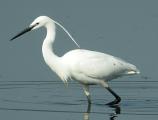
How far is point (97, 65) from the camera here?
15.3m

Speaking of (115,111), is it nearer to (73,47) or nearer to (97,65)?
(97,65)

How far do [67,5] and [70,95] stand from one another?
6.09 m

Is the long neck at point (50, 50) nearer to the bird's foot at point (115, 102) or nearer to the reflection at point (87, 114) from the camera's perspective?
the reflection at point (87, 114)

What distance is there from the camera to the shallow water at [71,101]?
13828 mm

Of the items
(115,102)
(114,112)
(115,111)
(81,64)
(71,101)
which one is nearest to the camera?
(114,112)

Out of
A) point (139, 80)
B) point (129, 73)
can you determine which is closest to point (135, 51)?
point (139, 80)

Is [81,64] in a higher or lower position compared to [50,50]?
lower

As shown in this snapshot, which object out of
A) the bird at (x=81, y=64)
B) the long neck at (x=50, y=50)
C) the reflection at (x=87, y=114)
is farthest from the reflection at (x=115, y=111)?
the long neck at (x=50, y=50)

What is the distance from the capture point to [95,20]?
20.7 m

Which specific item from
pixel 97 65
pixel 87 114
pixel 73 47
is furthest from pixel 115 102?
pixel 73 47

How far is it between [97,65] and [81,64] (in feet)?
1.40

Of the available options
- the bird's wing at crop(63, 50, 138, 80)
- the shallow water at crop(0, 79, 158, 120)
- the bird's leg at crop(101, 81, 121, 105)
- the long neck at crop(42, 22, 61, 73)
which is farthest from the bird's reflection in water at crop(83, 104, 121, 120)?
the long neck at crop(42, 22, 61, 73)

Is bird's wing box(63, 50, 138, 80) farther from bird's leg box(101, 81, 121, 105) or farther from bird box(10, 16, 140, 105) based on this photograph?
bird's leg box(101, 81, 121, 105)

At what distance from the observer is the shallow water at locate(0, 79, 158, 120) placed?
13828 millimetres
